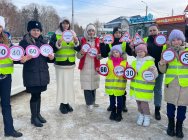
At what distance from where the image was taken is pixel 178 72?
260 cm

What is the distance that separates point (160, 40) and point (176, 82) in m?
0.88

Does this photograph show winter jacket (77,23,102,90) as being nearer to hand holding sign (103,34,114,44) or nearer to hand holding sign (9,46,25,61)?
hand holding sign (103,34,114,44)

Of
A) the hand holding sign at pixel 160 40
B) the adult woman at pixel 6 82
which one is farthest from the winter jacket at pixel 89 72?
the adult woman at pixel 6 82

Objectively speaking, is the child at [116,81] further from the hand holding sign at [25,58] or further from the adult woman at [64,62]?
the hand holding sign at [25,58]

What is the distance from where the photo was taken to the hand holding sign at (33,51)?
2717mm

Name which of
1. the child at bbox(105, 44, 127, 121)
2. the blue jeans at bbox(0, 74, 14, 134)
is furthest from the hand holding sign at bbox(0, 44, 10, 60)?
the child at bbox(105, 44, 127, 121)

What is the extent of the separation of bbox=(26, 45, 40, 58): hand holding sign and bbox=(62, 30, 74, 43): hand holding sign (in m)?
0.66

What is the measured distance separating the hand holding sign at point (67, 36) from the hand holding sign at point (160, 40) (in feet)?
5.41

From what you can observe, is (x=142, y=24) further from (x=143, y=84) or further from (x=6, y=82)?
(x=6, y=82)

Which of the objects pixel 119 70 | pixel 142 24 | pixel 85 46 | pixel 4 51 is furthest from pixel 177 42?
pixel 142 24

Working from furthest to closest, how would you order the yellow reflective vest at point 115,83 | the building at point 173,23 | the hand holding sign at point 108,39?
1. the building at point 173,23
2. the hand holding sign at point 108,39
3. the yellow reflective vest at point 115,83

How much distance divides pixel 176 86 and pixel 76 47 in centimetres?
209

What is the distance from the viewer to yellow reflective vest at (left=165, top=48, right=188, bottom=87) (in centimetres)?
256

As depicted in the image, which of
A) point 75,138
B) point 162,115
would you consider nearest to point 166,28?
point 162,115
